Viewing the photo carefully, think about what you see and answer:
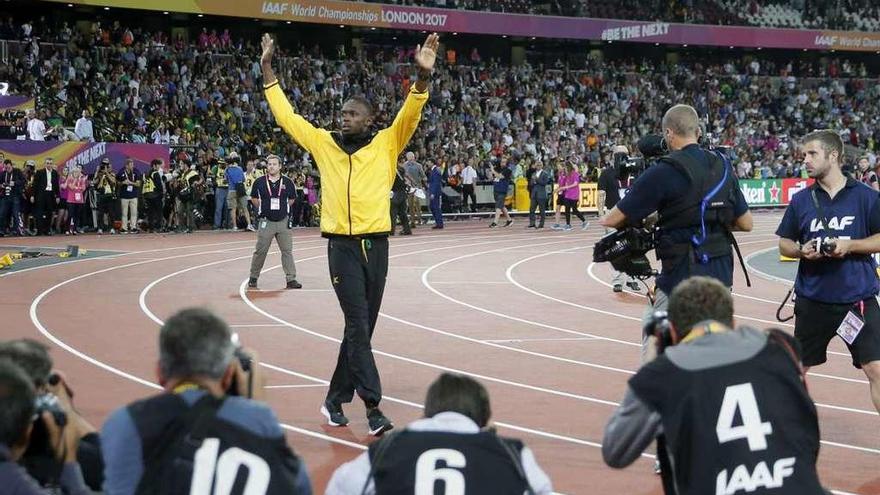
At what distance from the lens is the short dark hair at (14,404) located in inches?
143

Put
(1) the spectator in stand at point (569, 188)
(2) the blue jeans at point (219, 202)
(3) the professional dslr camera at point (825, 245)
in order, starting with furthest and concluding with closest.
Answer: (2) the blue jeans at point (219, 202) < (1) the spectator in stand at point (569, 188) < (3) the professional dslr camera at point (825, 245)

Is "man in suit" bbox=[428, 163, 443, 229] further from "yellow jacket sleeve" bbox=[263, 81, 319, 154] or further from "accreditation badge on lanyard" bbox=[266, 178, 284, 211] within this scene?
"yellow jacket sleeve" bbox=[263, 81, 319, 154]

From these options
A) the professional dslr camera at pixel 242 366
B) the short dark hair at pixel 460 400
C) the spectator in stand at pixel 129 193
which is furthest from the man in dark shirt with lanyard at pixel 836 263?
the spectator in stand at pixel 129 193

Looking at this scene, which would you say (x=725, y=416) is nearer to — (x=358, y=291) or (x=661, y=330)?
(x=661, y=330)

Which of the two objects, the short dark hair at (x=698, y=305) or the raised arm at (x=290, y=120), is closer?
the short dark hair at (x=698, y=305)

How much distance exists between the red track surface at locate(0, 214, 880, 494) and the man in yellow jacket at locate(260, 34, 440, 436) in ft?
1.89

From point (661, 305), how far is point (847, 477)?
5.22 feet

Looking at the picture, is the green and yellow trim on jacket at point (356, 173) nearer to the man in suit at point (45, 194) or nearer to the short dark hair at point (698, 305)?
the short dark hair at point (698, 305)

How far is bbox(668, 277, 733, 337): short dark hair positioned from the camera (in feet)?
13.8

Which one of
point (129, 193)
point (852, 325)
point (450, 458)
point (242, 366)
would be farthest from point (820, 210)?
point (129, 193)

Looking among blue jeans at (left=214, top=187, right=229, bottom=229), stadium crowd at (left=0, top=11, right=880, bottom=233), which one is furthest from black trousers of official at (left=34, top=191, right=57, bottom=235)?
blue jeans at (left=214, top=187, right=229, bottom=229)

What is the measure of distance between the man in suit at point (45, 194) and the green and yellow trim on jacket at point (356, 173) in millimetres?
20489

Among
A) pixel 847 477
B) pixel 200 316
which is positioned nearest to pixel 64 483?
pixel 200 316

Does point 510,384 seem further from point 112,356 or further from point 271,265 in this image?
point 271,265
